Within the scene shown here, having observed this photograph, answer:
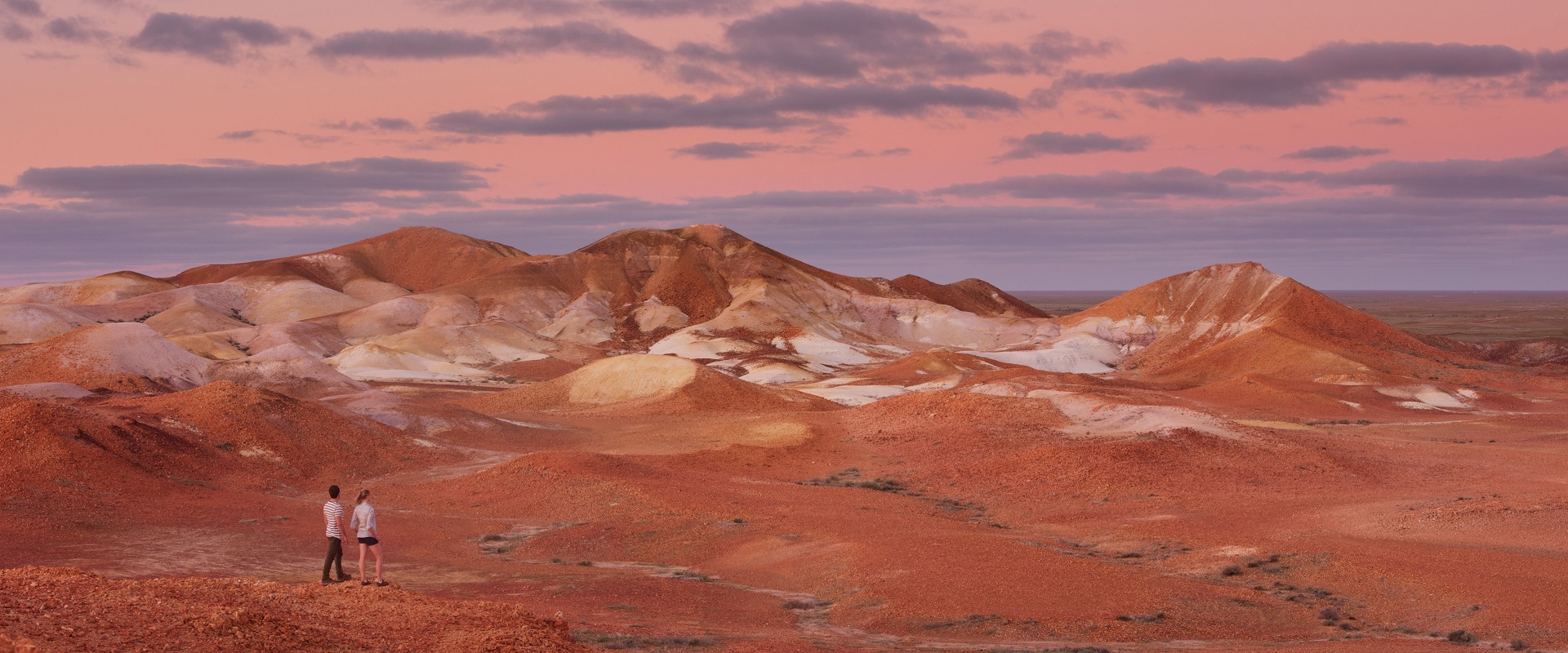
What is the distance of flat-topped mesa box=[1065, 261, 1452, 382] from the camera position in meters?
80.9

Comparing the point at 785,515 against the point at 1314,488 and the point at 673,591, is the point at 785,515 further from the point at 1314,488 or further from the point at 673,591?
the point at 1314,488

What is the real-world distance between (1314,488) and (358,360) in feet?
234

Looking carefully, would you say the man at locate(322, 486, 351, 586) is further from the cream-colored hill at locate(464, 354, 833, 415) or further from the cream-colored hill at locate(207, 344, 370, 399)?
the cream-colored hill at locate(464, 354, 833, 415)

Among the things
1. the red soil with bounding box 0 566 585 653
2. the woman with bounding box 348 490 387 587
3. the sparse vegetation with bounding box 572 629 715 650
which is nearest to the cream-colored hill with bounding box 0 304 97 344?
the woman with bounding box 348 490 387 587

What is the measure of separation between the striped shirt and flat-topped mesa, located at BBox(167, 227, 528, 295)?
126 m

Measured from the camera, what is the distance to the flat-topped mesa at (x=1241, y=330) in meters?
80.9

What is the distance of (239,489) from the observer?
33719 millimetres

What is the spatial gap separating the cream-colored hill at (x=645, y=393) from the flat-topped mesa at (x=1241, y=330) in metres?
34.6

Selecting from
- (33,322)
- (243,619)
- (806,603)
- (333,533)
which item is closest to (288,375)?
(333,533)

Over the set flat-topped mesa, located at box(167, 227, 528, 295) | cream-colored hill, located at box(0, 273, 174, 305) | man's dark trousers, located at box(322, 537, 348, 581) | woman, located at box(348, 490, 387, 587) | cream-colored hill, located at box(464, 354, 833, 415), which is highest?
flat-topped mesa, located at box(167, 227, 528, 295)

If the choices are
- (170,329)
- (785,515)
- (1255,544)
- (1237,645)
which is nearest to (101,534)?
(785,515)

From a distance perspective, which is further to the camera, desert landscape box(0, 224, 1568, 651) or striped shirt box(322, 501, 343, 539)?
desert landscape box(0, 224, 1568, 651)

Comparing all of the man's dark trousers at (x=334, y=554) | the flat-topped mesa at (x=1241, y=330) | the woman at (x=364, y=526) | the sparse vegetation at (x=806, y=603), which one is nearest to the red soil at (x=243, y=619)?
the woman at (x=364, y=526)

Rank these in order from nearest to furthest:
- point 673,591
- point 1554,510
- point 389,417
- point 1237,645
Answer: point 1237,645
point 673,591
point 1554,510
point 389,417
